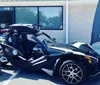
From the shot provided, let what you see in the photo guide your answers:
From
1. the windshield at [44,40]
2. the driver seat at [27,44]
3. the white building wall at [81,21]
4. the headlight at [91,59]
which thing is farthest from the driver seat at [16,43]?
the white building wall at [81,21]

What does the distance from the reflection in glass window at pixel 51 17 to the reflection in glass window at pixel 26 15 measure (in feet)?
1.08

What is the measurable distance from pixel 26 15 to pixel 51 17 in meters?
1.38

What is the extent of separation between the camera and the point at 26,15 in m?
12.7

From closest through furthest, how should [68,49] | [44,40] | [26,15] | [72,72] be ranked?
[72,72], [68,49], [44,40], [26,15]

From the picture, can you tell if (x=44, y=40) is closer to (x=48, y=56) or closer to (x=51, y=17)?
(x=48, y=56)

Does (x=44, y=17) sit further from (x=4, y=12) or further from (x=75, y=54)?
(x=75, y=54)

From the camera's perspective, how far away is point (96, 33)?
11141 mm

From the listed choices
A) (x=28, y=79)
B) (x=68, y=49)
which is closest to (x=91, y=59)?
(x=68, y=49)

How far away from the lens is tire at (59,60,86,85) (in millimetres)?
6113

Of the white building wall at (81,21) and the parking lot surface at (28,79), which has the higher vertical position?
the white building wall at (81,21)

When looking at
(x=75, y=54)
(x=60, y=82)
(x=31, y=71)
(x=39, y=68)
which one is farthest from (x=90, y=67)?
(x=31, y=71)

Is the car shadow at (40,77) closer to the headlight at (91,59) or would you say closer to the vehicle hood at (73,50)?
the headlight at (91,59)

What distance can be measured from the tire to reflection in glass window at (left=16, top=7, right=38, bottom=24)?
678 centimetres

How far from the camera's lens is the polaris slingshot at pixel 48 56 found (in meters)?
6.20
